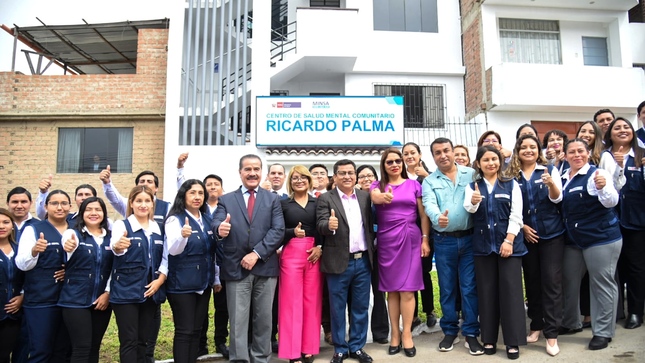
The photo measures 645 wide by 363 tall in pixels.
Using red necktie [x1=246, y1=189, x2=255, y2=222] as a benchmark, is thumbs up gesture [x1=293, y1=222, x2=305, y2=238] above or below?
below

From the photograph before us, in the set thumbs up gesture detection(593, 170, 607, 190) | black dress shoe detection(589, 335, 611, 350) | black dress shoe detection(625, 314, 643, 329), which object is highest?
thumbs up gesture detection(593, 170, 607, 190)

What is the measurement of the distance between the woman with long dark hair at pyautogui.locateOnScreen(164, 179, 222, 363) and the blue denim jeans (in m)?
2.26

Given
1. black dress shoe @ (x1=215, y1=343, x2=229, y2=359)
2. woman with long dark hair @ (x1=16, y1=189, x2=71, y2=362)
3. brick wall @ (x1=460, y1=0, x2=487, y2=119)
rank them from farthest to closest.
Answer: brick wall @ (x1=460, y1=0, x2=487, y2=119) < black dress shoe @ (x1=215, y1=343, x2=229, y2=359) < woman with long dark hair @ (x1=16, y1=189, x2=71, y2=362)

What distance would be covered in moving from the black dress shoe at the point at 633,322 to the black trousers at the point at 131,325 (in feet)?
14.9

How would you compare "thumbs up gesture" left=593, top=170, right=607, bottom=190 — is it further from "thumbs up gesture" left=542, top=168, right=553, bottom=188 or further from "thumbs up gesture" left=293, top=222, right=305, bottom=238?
"thumbs up gesture" left=293, top=222, right=305, bottom=238

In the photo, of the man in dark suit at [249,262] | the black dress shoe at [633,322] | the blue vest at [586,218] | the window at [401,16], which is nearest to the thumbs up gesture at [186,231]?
the man in dark suit at [249,262]

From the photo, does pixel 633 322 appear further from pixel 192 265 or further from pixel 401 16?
pixel 401 16

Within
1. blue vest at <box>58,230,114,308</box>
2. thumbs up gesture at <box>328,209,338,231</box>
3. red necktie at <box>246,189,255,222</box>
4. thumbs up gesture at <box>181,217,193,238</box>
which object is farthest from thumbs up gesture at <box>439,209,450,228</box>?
blue vest at <box>58,230,114,308</box>

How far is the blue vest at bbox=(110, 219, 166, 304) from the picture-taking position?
384 centimetres

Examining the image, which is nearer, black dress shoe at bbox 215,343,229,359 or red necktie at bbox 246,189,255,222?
red necktie at bbox 246,189,255,222

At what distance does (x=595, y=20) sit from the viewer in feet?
47.9

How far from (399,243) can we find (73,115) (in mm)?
11110

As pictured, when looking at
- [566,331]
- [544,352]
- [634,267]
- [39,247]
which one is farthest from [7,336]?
[634,267]

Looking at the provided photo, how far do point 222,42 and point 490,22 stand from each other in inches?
308
